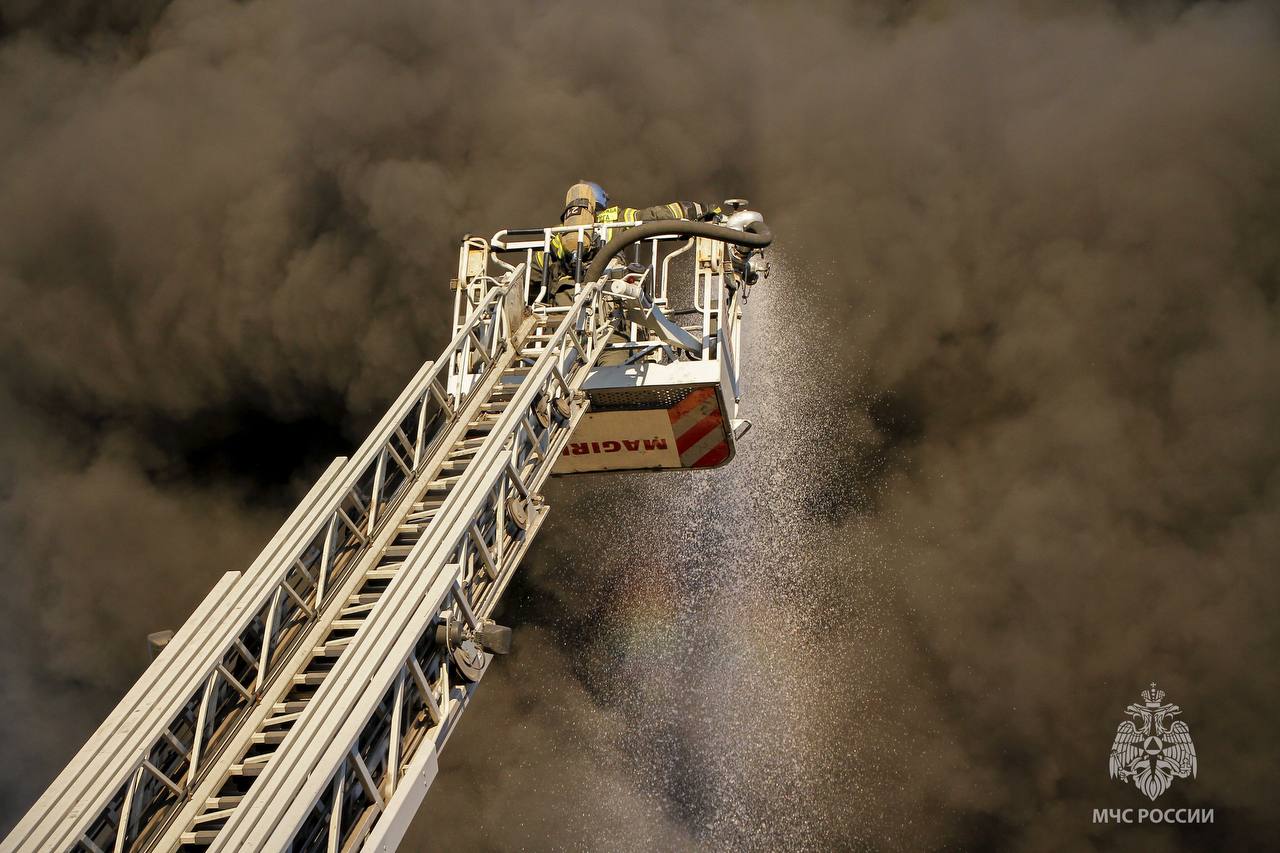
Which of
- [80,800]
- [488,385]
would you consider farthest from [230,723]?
[488,385]

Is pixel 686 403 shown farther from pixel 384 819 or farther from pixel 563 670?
pixel 563 670

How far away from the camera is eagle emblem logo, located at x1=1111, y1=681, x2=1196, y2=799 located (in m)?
16.3

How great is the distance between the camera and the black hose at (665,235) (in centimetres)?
976

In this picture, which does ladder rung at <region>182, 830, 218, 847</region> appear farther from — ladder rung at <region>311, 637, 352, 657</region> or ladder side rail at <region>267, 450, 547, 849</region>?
ladder rung at <region>311, 637, 352, 657</region>

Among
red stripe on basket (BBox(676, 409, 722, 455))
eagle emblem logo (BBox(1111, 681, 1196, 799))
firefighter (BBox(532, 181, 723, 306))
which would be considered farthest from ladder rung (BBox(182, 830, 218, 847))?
eagle emblem logo (BBox(1111, 681, 1196, 799))

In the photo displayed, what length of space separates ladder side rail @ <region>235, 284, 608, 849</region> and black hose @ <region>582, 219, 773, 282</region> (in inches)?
8.1

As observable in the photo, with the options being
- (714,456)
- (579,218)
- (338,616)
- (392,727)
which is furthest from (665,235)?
(392,727)

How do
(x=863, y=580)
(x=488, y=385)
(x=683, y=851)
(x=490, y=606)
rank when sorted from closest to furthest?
(x=490, y=606)
(x=488, y=385)
(x=683, y=851)
(x=863, y=580)

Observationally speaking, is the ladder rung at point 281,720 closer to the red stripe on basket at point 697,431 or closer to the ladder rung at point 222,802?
the ladder rung at point 222,802

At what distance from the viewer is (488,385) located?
9.05m

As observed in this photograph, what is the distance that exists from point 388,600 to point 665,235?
4485mm

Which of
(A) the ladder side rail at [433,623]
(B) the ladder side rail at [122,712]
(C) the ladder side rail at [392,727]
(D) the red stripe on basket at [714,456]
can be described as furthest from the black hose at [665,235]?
(B) the ladder side rail at [122,712]

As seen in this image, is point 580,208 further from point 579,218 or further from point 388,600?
point 388,600

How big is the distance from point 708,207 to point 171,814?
6786mm
